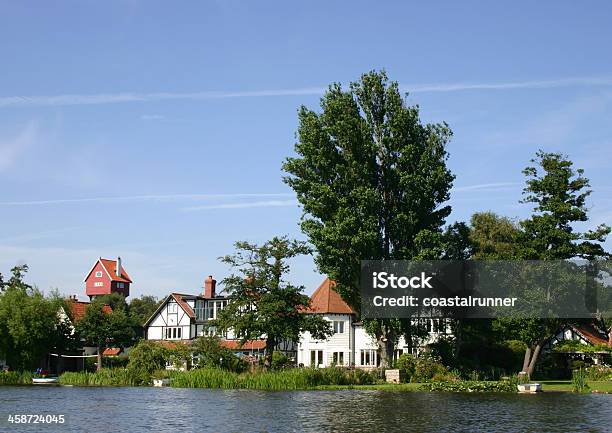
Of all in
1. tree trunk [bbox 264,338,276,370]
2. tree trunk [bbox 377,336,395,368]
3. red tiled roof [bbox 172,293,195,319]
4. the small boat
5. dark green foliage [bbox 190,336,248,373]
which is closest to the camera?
dark green foliage [bbox 190,336,248,373]

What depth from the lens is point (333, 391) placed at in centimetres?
5350

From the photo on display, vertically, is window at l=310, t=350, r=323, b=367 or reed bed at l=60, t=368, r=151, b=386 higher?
window at l=310, t=350, r=323, b=367

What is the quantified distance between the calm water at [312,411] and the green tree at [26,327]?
98.6 ft

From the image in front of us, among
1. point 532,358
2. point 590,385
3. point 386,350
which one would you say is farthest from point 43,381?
point 590,385

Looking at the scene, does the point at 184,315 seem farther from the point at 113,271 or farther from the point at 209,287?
the point at 113,271

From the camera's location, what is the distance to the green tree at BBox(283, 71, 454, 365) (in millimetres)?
61969

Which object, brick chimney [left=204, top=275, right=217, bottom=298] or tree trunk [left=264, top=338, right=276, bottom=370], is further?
brick chimney [left=204, top=275, right=217, bottom=298]

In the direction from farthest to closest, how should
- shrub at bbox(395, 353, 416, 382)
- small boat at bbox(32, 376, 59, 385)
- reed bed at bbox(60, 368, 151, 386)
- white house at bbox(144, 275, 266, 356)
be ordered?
white house at bbox(144, 275, 266, 356), small boat at bbox(32, 376, 59, 385), reed bed at bbox(60, 368, 151, 386), shrub at bbox(395, 353, 416, 382)

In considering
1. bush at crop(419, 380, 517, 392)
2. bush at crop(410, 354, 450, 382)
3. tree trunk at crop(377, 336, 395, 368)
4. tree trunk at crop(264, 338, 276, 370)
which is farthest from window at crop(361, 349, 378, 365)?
bush at crop(419, 380, 517, 392)

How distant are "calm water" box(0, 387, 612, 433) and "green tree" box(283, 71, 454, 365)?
1447 centimetres

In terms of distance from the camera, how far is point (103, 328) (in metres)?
93.5

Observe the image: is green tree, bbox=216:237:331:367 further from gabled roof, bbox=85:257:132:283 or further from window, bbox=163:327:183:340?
gabled roof, bbox=85:257:132:283

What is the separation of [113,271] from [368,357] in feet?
298

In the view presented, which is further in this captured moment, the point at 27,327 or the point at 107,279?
the point at 107,279
